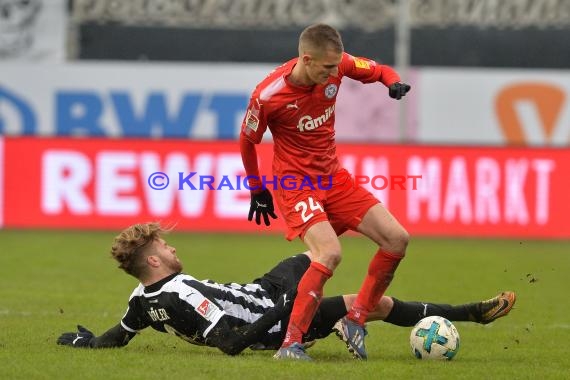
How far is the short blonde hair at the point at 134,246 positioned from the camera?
7859 mm

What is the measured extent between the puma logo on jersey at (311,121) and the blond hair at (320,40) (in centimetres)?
54

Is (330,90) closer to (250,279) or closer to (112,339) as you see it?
(112,339)

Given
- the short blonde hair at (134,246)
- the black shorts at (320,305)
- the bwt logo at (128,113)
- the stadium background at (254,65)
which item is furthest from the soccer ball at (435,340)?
the bwt logo at (128,113)

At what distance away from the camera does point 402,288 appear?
12836 millimetres

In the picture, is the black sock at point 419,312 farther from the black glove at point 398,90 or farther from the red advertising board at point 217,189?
the red advertising board at point 217,189

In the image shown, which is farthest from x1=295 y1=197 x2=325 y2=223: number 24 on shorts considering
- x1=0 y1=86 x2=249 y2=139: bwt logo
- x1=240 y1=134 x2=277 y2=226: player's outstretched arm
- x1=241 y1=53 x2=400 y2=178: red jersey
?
x1=0 y1=86 x2=249 y2=139: bwt logo

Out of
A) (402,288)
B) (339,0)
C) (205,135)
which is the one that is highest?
(339,0)

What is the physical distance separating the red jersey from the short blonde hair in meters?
0.88

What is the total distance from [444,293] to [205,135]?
12.2 metres

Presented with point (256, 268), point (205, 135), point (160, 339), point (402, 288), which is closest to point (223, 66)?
point (205, 135)

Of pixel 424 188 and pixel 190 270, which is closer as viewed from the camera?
pixel 190 270

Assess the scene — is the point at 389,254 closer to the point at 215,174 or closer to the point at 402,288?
the point at 402,288

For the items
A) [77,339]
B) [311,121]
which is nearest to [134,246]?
[77,339]

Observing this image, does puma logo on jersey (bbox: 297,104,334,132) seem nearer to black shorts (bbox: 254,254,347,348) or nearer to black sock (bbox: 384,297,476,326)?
black shorts (bbox: 254,254,347,348)
